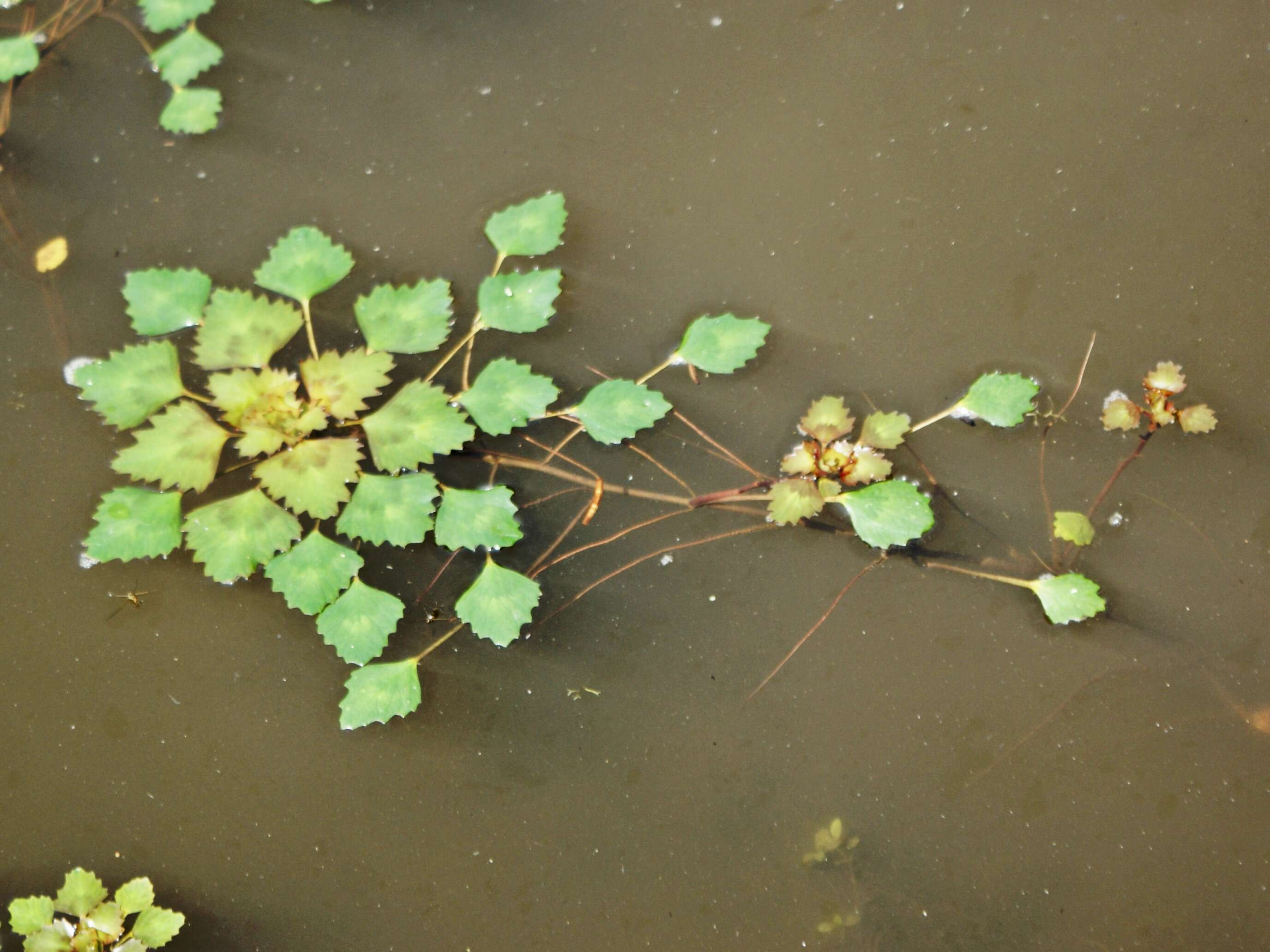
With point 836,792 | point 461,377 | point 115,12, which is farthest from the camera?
point 115,12

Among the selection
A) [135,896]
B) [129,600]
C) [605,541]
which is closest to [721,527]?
[605,541]

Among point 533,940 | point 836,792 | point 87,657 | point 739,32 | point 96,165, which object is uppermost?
point 739,32

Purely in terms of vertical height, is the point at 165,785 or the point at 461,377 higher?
the point at 461,377

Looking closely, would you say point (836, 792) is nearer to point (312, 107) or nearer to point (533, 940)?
point (533, 940)

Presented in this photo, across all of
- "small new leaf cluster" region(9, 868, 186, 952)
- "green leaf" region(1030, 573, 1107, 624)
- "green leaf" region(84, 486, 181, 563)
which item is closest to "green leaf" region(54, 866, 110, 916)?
"small new leaf cluster" region(9, 868, 186, 952)

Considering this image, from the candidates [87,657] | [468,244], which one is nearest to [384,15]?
[468,244]

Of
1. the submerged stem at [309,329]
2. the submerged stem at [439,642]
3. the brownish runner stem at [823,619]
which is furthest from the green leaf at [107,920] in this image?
the brownish runner stem at [823,619]

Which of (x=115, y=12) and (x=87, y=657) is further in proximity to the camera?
(x=115, y=12)
